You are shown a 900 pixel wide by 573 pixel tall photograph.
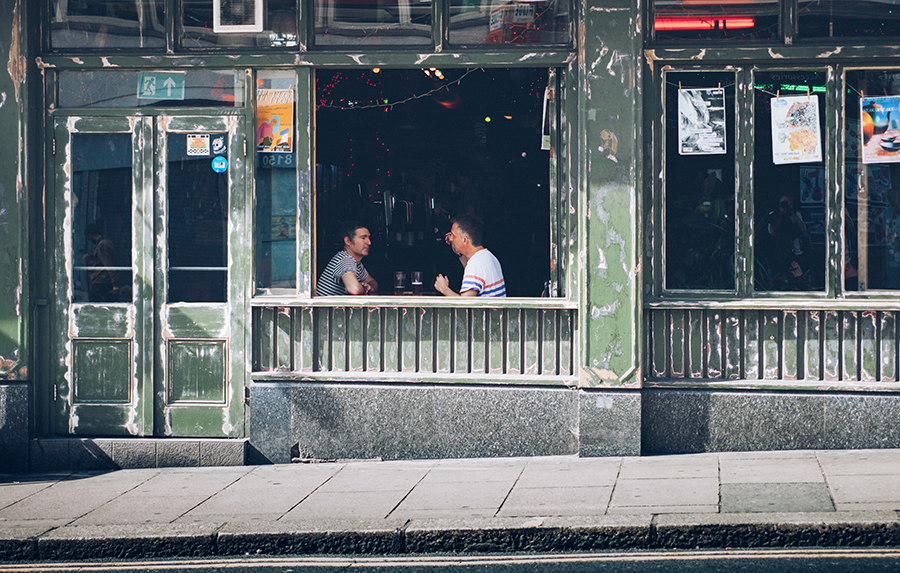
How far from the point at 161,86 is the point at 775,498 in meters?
6.00

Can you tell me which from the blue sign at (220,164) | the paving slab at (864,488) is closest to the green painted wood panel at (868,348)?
the paving slab at (864,488)

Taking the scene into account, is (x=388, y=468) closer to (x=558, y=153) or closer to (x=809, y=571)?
(x=558, y=153)

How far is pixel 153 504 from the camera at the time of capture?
6484 mm

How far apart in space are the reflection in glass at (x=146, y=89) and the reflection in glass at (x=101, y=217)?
32 cm

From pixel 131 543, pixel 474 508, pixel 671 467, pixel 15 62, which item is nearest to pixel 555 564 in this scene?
pixel 474 508

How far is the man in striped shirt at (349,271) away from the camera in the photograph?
26.2ft

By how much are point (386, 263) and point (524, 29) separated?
2.36 m

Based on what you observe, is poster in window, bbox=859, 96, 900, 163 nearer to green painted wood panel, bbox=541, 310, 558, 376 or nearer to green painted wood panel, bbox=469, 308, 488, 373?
green painted wood panel, bbox=541, 310, 558, 376

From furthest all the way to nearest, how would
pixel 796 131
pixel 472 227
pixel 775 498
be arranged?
pixel 472 227
pixel 796 131
pixel 775 498

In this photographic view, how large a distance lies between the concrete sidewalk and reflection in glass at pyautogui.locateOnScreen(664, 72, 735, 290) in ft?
5.04

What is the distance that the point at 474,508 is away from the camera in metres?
5.99

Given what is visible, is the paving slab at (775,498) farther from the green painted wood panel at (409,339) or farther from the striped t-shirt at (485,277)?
the green painted wood panel at (409,339)

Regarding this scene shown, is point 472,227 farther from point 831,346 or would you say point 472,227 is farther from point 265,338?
point 831,346

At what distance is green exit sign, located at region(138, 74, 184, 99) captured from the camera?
799cm
